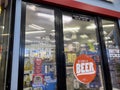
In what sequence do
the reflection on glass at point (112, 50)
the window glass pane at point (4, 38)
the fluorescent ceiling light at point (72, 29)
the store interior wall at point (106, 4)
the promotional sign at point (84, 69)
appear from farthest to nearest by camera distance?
1. the store interior wall at point (106, 4)
2. the reflection on glass at point (112, 50)
3. the fluorescent ceiling light at point (72, 29)
4. the promotional sign at point (84, 69)
5. the window glass pane at point (4, 38)

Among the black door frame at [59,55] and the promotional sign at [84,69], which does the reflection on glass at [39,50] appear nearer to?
the black door frame at [59,55]

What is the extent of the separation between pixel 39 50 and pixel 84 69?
0.88 m

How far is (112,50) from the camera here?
9.52 feet

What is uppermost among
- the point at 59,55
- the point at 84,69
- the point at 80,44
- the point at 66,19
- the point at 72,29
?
the point at 66,19

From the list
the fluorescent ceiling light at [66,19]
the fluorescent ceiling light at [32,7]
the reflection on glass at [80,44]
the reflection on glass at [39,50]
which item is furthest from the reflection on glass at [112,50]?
the fluorescent ceiling light at [32,7]

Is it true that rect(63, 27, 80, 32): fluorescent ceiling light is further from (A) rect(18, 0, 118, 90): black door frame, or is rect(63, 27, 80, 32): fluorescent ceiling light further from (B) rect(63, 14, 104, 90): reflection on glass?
(A) rect(18, 0, 118, 90): black door frame

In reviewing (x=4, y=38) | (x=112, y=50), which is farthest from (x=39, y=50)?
(x=112, y=50)

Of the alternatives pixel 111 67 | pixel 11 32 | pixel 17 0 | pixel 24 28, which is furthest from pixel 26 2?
pixel 111 67

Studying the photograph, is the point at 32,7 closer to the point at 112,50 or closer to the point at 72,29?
the point at 72,29

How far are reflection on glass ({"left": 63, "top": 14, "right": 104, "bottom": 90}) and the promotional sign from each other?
62 millimetres

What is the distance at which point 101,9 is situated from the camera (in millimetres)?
2867

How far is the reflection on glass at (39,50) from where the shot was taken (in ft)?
6.78

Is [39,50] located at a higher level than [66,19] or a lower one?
lower

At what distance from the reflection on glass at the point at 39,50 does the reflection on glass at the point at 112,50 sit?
48.6 inches
